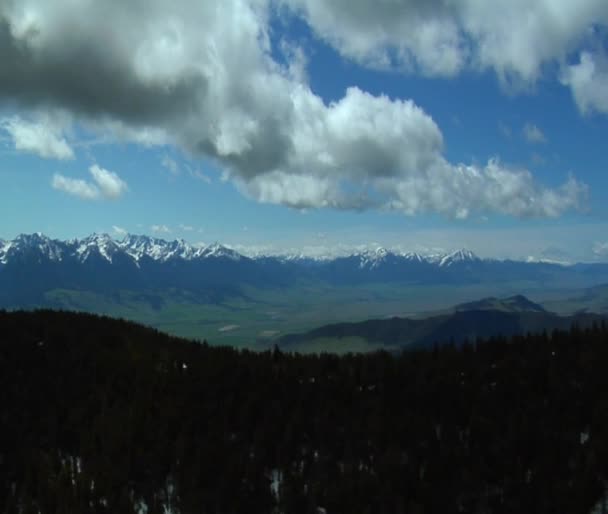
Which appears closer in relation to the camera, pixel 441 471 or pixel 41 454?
pixel 441 471

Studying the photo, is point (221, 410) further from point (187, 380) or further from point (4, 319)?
point (4, 319)

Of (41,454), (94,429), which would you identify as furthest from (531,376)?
(41,454)

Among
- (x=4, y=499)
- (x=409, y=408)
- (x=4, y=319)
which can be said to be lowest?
(x=4, y=499)

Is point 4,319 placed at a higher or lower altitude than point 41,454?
higher

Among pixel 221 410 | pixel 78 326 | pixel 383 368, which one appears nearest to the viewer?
pixel 221 410

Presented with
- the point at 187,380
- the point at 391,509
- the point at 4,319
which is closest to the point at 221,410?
the point at 187,380

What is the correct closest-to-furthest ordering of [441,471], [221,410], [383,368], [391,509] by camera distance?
[391,509] < [441,471] < [221,410] < [383,368]
